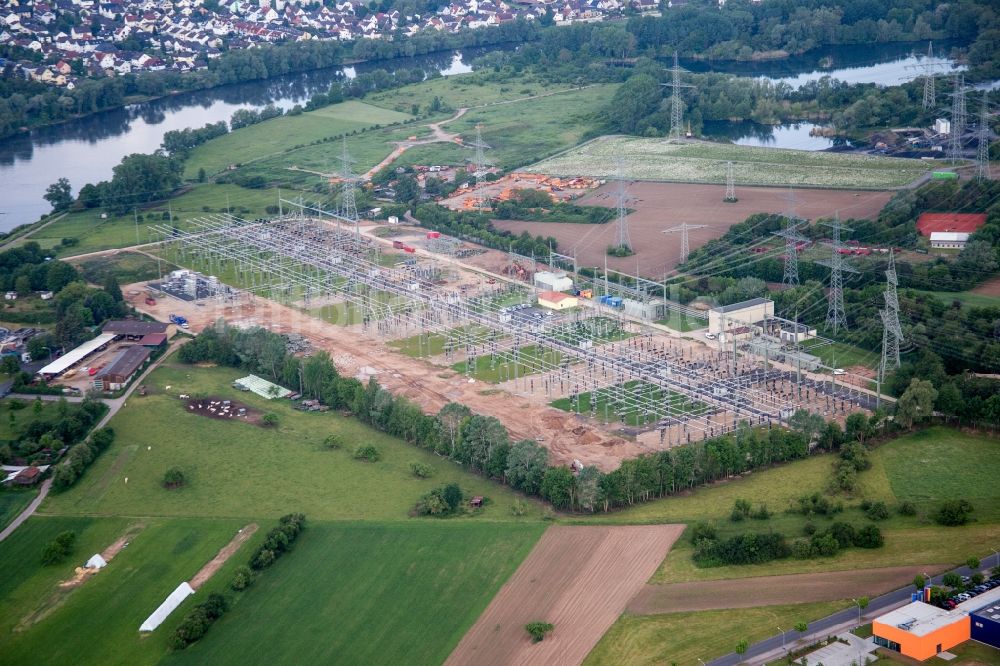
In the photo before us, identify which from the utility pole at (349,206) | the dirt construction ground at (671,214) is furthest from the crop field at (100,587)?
the utility pole at (349,206)

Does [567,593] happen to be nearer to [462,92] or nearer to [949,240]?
[949,240]

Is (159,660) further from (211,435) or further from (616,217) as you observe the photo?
(616,217)

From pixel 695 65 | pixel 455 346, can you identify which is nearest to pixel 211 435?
pixel 455 346

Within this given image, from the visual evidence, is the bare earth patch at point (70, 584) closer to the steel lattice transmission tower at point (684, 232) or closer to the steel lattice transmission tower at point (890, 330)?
the steel lattice transmission tower at point (890, 330)

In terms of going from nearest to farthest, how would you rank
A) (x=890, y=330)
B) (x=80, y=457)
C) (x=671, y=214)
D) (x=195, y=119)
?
(x=80, y=457)
(x=890, y=330)
(x=671, y=214)
(x=195, y=119)

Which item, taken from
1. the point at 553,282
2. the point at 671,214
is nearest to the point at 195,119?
the point at 671,214

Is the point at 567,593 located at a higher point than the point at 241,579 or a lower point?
lower
